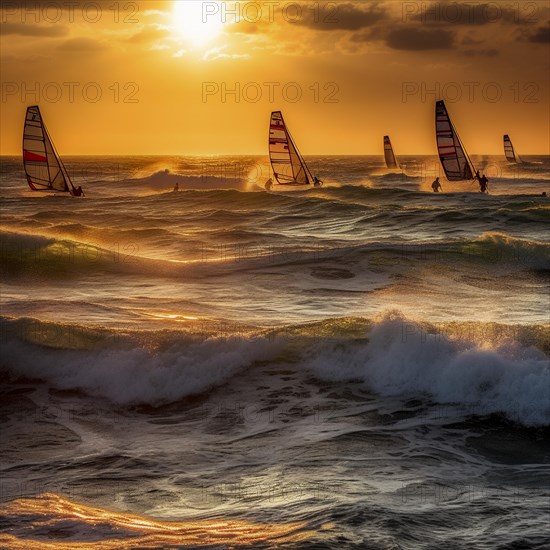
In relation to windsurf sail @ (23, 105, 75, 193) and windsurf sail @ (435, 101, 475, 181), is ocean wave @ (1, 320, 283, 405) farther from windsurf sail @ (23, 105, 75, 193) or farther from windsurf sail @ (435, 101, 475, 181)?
windsurf sail @ (435, 101, 475, 181)

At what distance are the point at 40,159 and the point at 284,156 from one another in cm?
1383

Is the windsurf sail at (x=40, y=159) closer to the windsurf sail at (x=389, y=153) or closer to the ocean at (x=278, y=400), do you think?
the ocean at (x=278, y=400)

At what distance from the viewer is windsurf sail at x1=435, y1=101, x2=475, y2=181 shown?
50.0 meters

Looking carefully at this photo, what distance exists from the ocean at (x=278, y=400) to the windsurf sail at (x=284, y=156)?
91.2ft

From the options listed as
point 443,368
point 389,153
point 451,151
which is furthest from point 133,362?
point 389,153

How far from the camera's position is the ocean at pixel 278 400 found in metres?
7.27

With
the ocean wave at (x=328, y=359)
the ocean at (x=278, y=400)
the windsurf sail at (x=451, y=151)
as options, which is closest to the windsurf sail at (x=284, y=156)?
the windsurf sail at (x=451, y=151)

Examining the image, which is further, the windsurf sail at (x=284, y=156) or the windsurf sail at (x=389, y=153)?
the windsurf sail at (x=389, y=153)

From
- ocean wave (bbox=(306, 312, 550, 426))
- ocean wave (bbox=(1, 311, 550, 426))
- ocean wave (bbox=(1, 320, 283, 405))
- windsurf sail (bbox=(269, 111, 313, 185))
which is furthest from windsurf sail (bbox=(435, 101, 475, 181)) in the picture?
ocean wave (bbox=(1, 320, 283, 405))

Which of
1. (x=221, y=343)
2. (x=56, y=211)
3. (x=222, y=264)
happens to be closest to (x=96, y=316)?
(x=221, y=343)

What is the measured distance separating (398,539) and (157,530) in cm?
182

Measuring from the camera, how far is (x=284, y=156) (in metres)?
54.0

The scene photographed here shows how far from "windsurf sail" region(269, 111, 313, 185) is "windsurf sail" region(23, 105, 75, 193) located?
1166 centimetres

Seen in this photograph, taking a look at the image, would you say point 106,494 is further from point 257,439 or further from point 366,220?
point 366,220
